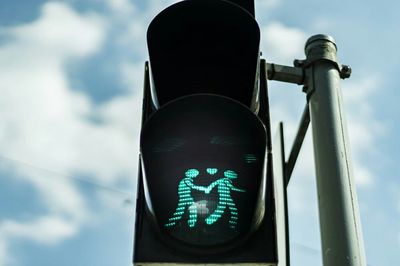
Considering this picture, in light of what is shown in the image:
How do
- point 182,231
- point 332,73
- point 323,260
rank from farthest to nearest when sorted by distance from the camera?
point 332,73 → point 323,260 → point 182,231

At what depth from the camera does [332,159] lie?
277 cm

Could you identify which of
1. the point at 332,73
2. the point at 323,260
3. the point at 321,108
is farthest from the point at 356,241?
the point at 332,73

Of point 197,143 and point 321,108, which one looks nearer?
point 197,143

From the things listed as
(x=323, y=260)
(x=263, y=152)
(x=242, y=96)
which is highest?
(x=242, y=96)

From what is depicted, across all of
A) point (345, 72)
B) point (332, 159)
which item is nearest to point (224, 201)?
point (332, 159)

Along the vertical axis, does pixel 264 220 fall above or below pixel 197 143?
below

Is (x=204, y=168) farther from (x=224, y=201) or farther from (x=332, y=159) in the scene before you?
(x=332, y=159)

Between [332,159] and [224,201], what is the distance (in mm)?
720

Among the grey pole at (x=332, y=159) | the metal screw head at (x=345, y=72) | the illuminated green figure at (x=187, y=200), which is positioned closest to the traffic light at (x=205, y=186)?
the illuminated green figure at (x=187, y=200)

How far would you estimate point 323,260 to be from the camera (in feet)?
8.40

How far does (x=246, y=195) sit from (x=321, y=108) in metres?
0.81

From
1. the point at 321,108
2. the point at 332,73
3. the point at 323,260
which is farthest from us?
the point at 332,73

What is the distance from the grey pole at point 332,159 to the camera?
2.55 metres

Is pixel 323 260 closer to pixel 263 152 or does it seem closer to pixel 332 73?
pixel 263 152
